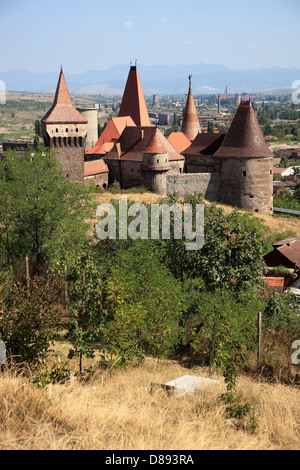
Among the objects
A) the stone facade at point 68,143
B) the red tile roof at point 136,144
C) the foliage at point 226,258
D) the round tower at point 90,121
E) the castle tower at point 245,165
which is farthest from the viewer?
the round tower at point 90,121

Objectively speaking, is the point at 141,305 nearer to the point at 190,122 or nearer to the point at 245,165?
the point at 245,165

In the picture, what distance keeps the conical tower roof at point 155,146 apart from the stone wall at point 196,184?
192cm

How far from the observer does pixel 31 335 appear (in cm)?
928

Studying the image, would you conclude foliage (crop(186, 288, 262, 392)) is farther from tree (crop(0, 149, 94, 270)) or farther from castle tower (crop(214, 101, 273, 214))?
castle tower (crop(214, 101, 273, 214))

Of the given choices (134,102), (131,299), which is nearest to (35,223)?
(131,299)

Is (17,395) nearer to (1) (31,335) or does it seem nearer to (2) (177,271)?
(1) (31,335)

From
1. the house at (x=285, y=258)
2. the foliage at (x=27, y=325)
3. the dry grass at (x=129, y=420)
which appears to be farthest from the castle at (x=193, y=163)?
the dry grass at (x=129, y=420)

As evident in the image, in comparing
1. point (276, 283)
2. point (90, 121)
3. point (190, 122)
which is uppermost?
point (90, 121)

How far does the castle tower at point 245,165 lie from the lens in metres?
33.9

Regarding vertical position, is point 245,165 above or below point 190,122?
below

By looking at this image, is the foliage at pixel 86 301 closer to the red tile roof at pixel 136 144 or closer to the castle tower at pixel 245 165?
the red tile roof at pixel 136 144

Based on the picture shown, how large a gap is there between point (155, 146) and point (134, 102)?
975 cm

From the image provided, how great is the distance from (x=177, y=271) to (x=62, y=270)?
3297 mm

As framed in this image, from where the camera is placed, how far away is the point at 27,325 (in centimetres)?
930
